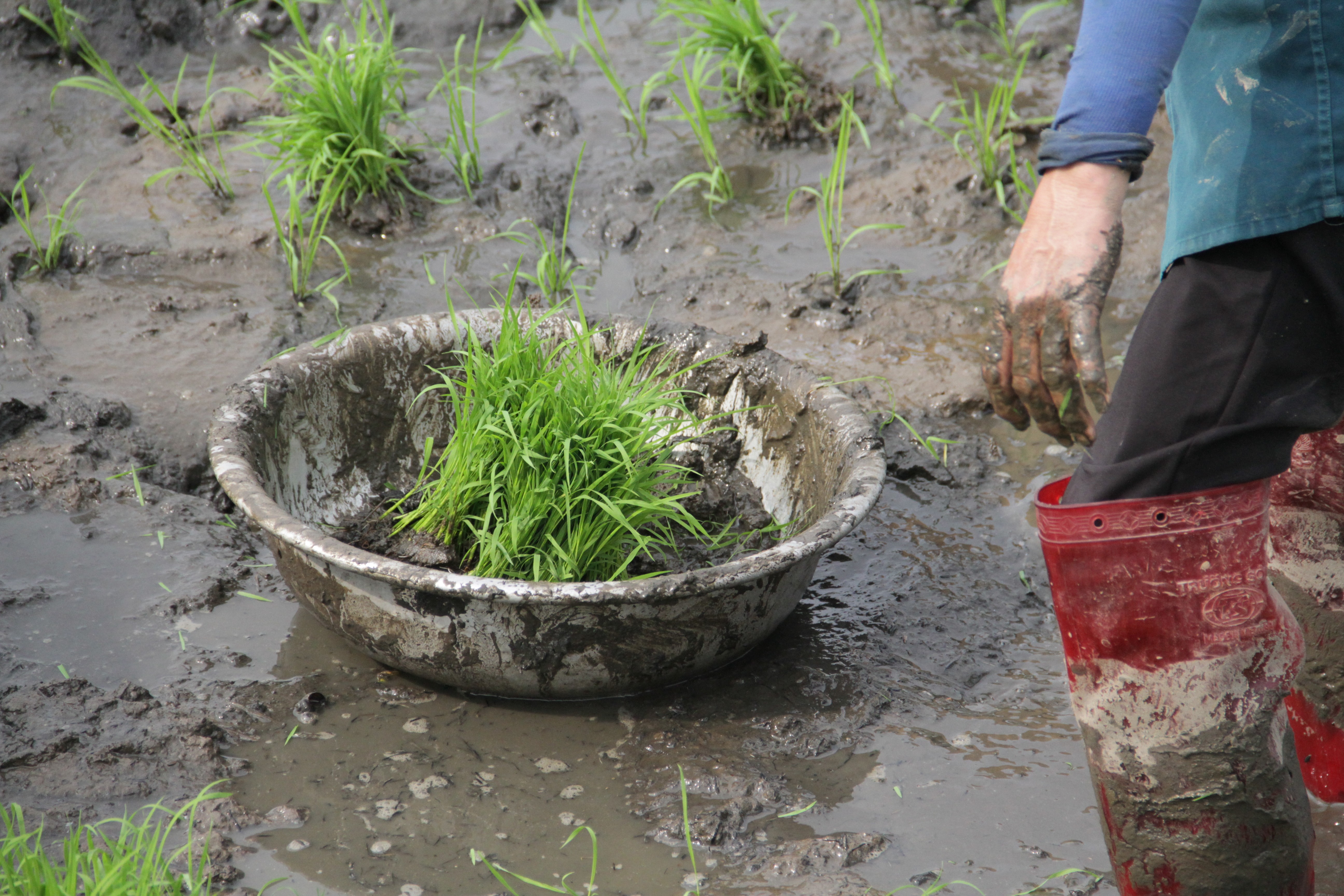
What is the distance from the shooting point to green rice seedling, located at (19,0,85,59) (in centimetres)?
464

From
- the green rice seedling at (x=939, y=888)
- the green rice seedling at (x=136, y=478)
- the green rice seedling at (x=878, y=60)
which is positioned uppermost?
the green rice seedling at (x=878, y=60)

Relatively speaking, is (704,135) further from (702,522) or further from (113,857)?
(113,857)

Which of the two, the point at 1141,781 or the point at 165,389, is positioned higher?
the point at 1141,781

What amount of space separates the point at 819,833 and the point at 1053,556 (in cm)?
79

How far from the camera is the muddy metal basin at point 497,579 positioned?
217cm

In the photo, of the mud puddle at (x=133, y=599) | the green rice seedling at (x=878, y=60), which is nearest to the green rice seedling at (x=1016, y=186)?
the green rice seedling at (x=878, y=60)

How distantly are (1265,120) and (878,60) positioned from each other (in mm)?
3541

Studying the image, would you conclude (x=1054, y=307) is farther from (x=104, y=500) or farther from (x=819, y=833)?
(x=104, y=500)

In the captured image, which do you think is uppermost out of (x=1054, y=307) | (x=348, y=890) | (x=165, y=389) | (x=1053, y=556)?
(x=1054, y=307)

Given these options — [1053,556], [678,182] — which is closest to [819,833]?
[1053,556]

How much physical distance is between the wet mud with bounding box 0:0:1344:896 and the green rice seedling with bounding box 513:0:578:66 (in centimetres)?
22

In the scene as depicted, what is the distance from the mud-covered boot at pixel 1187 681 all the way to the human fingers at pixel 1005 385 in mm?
161

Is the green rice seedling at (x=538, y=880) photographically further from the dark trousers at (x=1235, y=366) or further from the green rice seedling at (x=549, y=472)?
the dark trousers at (x=1235, y=366)

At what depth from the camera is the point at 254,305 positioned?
3.62 m
